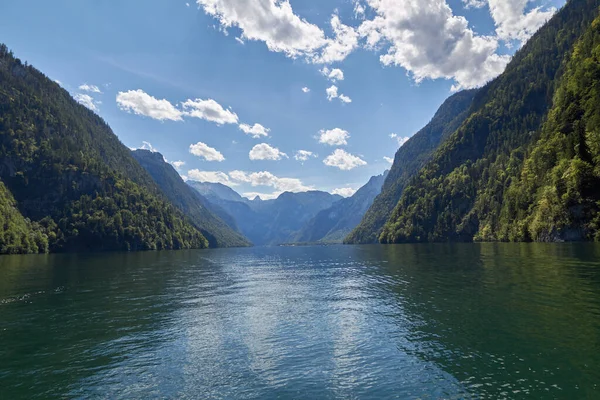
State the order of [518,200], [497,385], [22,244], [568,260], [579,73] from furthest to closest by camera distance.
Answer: [22,244], [518,200], [579,73], [568,260], [497,385]

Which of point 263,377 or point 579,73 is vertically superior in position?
point 579,73

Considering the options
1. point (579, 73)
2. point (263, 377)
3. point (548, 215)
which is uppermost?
point (579, 73)

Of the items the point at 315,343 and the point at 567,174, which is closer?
the point at 315,343

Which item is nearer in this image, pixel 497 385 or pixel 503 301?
pixel 497 385

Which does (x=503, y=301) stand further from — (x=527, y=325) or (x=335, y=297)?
(x=335, y=297)

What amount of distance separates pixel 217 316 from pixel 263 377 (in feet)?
59.4

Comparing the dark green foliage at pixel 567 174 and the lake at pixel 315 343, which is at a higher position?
the dark green foliage at pixel 567 174

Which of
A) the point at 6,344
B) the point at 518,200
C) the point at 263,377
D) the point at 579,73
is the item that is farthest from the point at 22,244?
the point at 579,73

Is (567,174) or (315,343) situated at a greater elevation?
(567,174)

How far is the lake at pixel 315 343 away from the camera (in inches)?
777

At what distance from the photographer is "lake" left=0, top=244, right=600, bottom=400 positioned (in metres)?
19.7

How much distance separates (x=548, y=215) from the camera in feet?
452

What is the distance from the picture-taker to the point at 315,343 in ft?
92.0

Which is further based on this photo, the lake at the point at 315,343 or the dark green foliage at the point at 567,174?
the dark green foliage at the point at 567,174
